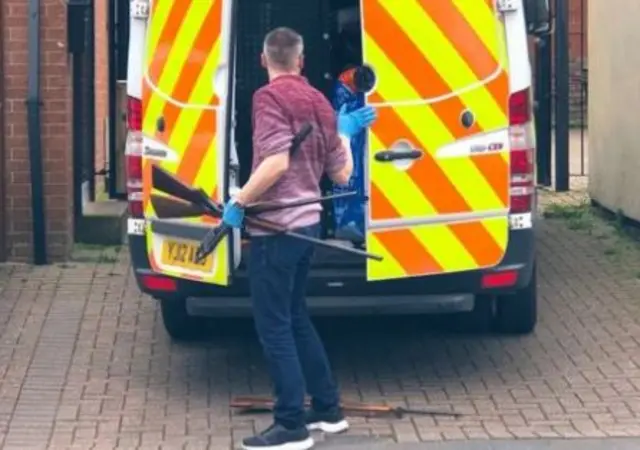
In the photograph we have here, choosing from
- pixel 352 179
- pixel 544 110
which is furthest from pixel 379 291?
pixel 544 110

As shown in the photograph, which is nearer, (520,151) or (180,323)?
(520,151)

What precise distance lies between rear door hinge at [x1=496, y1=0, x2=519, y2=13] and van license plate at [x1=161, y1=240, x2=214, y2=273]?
1.74 meters

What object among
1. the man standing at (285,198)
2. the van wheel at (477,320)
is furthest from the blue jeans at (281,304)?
the van wheel at (477,320)

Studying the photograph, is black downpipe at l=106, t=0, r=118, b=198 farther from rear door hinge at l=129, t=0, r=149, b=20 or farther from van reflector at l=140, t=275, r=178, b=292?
van reflector at l=140, t=275, r=178, b=292

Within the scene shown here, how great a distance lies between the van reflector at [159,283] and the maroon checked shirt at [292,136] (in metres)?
0.98

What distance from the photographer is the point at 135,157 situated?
7637mm

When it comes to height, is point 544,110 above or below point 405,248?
above

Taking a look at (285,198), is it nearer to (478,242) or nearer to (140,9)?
(478,242)

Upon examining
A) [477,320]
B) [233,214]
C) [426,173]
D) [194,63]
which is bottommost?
[477,320]

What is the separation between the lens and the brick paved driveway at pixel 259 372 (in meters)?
7.12

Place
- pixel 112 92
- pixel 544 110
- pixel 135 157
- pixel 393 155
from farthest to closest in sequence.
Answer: pixel 544 110 → pixel 112 92 → pixel 135 157 → pixel 393 155

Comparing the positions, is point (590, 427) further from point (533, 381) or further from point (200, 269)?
point (200, 269)

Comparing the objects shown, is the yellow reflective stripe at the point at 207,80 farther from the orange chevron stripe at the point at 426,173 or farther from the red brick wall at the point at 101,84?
the red brick wall at the point at 101,84

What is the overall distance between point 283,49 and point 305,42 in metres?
1.95
